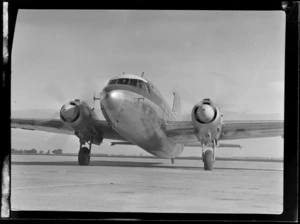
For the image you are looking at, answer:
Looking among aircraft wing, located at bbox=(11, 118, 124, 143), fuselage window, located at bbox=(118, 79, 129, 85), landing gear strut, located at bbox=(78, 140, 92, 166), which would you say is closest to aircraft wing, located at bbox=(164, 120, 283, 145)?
aircraft wing, located at bbox=(11, 118, 124, 143)

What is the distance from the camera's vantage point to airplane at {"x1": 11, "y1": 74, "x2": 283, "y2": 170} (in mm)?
12008

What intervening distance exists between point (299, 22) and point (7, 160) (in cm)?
384

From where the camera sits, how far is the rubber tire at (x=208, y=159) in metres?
14.1

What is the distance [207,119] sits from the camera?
1269 cm

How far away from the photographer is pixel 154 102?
13250mm

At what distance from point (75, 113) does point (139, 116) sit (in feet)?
8.57

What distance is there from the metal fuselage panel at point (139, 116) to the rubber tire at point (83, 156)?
7.03 ft

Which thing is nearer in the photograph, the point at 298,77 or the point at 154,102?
the point at 298,77

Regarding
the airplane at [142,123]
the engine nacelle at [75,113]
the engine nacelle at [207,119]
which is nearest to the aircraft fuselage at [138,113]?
the airplane at [142,123]

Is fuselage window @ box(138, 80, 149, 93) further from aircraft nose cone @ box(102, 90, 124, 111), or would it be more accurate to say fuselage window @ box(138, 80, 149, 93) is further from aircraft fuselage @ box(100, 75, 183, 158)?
aircraft nose cone @ box(102, 90, 124, 111)

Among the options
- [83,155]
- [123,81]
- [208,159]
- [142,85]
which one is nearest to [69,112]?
[83,155]

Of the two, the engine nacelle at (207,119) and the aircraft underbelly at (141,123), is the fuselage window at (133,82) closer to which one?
the aircraft underbelly at (141,123)

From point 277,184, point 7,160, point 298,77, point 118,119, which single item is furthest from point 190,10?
point 118,119
